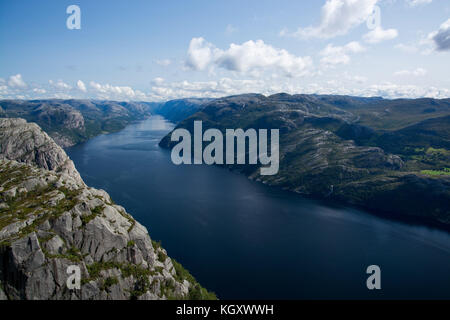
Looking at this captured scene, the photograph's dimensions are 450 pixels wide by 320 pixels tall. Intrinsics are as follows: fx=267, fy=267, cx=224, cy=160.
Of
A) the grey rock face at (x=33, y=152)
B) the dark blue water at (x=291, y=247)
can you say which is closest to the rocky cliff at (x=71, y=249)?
the dark blue water at (x=291, y=247)

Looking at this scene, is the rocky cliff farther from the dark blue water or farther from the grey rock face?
the grey rock face

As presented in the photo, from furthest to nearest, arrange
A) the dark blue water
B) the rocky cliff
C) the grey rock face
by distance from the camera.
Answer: the grey rock face < the dark blue water < the rocky cliff

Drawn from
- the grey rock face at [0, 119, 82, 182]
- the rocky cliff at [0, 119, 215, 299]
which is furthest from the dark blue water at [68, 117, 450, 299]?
the grey rock face at [0, 119, 82, 182]

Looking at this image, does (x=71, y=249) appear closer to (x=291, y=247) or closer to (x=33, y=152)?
(x=291, y=247)

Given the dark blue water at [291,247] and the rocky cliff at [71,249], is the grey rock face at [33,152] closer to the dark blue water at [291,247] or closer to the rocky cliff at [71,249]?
the dark blue water at [291,247]
